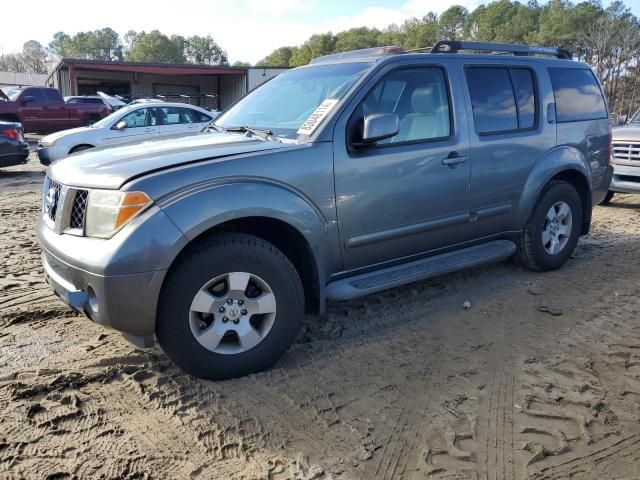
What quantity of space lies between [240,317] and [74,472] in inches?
44.2

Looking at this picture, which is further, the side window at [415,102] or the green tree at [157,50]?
the green tree at [157,50]

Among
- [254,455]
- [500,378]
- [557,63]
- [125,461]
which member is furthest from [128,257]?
[557,63]

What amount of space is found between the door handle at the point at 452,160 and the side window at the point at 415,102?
160 mm

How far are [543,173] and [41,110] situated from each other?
19103 millimetres

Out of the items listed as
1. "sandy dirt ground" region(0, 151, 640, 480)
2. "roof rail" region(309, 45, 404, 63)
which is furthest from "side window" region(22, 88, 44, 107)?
"roof rail" region(309, 45, 404, 63)

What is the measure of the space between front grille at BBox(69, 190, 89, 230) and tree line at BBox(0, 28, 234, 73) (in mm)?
92029

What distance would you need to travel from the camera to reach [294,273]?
329 centimetres

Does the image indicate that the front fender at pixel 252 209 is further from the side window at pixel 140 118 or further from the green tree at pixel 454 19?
the green tree at pixel 454 19

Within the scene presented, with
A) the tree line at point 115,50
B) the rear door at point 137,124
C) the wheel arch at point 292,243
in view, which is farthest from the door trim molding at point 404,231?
the tree line at point 115,50

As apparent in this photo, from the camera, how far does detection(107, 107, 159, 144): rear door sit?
11375 millimetres

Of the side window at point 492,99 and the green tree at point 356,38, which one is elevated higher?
the green tree at point 356,38

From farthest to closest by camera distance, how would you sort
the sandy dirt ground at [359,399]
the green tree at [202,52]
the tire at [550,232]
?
1. the green tree at [202,52]
2. the tire at [550,232]
3. the sandy dirt ground at [359,399]

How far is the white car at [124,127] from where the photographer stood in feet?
36.5

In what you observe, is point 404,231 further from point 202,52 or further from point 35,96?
point 202,52
